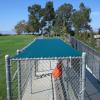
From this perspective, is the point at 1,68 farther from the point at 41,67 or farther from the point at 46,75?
the point at 46,75

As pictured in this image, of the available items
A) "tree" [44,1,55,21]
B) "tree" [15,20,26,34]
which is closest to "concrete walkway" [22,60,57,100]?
"tree" [44,1,55,21]

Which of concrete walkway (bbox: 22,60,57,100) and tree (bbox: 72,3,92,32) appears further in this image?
tree (bbox: 72,3,92,32)

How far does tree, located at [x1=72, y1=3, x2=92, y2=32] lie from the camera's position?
293 feet

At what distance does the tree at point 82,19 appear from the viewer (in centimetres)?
8944

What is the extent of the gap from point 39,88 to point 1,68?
994 centimetres

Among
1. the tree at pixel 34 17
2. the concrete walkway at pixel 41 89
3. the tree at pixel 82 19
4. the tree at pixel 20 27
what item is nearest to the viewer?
the concrete walkway at pixel 41 89

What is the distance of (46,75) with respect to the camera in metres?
11.3

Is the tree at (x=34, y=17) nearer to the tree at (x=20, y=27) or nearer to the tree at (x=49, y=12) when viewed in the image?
the tree at (x=49, y=12)

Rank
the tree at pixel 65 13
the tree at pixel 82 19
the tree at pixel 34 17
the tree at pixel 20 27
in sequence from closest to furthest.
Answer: the tree at pixel 82 19, the tree at pixel 65 13, the tree at pixel 34 17, the tree at pixel 20 27

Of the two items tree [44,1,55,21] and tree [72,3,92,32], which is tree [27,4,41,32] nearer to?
tree [44,1,55,21]

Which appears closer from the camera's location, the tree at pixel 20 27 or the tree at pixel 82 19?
the tree at pixel 82 19

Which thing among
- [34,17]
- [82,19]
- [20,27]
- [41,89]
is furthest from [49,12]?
[41,89]

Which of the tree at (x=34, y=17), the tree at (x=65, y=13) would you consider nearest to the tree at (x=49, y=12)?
the tree at (x=34, y=17)

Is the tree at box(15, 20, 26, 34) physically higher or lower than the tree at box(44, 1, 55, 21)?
lower
